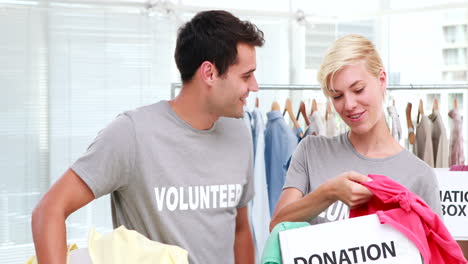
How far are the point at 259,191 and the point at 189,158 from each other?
1710mm

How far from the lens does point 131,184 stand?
6.06ft

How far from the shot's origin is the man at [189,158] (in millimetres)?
1796

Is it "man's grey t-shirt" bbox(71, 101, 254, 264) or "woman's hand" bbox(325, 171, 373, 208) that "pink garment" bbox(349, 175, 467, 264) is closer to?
"woman's hand" bbox(325, 171, 373, 208)

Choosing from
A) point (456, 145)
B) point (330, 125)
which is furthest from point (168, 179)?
point (456, 145)

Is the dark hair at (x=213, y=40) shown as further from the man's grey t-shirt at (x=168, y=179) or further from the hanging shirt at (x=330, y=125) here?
the hanging shirt at (x=330, y=125)

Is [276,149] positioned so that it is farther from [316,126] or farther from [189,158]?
[189,158]

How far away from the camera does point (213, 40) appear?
6.31 feet

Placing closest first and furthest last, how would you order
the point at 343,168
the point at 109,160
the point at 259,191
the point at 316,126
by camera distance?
the point at 109,160
the point at 343,168
the point at 259,191
the point at 316,126

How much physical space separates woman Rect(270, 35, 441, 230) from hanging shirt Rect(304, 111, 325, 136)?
1.75 metres

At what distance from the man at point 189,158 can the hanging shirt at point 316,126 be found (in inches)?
67.3

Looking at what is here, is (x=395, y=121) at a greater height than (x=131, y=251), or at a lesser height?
greater

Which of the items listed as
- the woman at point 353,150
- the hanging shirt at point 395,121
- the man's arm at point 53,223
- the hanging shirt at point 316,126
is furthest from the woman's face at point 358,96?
the hanging shirt at point 395,121

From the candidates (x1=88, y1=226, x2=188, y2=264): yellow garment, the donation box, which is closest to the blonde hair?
the donation box

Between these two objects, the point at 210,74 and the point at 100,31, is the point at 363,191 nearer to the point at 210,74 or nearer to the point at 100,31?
the point at 210,74
